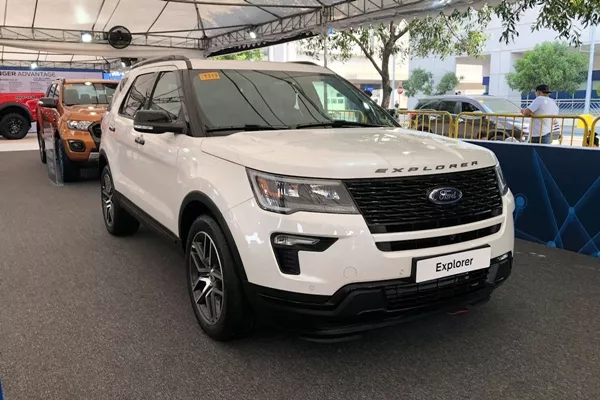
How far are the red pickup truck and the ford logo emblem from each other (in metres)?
17.0

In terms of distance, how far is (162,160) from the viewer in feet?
12.3

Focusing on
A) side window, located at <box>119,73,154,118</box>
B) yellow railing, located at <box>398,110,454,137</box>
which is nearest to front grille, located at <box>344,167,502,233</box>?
side window, located at <box>119,73,154,118</box>

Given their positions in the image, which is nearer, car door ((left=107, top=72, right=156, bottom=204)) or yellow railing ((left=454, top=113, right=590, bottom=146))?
car door ((left=107, top=72, right=156, bottom=204))

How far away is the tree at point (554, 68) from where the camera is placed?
3081cm

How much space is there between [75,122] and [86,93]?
4.63ft

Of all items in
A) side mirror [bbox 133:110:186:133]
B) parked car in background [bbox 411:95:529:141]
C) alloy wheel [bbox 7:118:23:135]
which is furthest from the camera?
alloy wheel [bbox 7:118:23:135]

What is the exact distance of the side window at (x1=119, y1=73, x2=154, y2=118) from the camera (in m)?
4.52

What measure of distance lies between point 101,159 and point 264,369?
358cm

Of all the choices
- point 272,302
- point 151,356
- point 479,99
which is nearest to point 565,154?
point 272,302

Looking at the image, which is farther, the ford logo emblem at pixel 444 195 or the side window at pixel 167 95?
the side window at pixel 167 95

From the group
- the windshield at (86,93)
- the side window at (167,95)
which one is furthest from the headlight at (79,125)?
the side window at (167,95)

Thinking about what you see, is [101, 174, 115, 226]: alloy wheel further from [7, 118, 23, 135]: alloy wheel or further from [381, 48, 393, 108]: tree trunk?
[7, 118, 23, 135]: alloy wheel

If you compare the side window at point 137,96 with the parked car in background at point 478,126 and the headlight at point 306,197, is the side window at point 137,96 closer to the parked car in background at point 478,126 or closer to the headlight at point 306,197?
the headlight at point 306,197

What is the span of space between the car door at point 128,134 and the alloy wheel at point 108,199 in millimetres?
449
